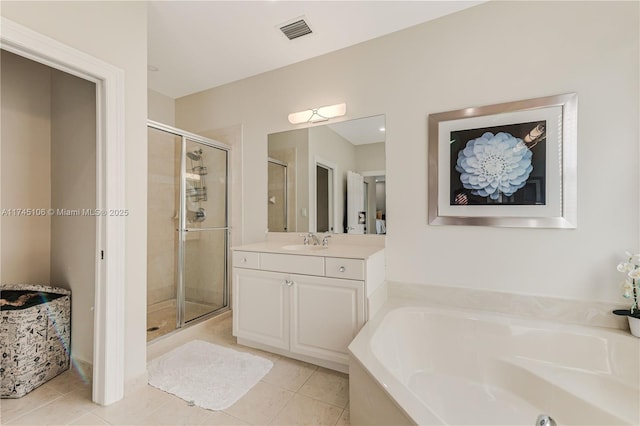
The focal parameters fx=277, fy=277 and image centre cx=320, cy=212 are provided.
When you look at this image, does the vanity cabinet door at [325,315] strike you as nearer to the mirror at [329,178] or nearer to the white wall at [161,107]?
the mirror at [329,178]

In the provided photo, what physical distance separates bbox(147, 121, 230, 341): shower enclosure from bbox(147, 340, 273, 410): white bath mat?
54 cm

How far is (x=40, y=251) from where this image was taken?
6.94ft

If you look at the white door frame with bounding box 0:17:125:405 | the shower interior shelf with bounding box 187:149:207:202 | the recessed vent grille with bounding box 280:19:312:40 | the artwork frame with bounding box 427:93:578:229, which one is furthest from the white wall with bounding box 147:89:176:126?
the artwork frame with bounding box 427:93:578:229

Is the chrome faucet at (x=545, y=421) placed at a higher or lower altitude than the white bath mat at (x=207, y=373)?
higher

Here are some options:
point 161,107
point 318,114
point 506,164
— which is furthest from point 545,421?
point 161,107

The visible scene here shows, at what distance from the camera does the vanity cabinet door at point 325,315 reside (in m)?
1.86

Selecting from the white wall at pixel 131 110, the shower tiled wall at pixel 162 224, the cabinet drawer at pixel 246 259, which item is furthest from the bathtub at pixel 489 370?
the shower tiled wall at pixel 162 224

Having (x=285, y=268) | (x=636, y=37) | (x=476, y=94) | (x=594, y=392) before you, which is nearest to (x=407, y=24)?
(x=476, y=94)

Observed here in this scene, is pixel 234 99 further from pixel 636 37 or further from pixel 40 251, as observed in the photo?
pixel 636 37

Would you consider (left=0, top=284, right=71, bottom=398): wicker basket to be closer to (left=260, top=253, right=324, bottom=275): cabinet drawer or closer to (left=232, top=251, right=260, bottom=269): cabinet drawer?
(left=232, top=251, right=260, bottom=269): cabinet drawer

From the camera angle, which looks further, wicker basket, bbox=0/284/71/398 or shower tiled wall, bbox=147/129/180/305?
shower tiled wall, bbox=147/129/180/305

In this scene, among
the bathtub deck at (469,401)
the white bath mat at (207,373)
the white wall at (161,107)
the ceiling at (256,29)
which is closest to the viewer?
the bathtub deck at (469,401)

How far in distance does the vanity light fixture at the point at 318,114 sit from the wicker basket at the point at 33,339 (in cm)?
222

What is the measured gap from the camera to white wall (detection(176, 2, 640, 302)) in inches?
63.5
